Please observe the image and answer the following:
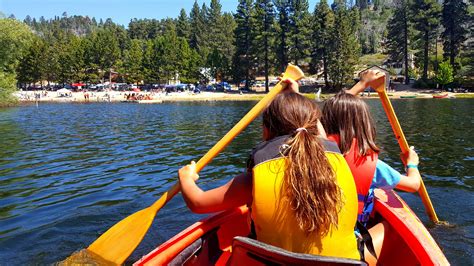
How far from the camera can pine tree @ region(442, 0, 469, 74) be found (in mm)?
53281

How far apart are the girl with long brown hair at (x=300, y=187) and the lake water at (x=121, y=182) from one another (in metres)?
3.29

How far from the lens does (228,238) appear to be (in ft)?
13.9

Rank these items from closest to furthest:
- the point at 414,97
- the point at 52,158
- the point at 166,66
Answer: the point at 52,158
the point at 414,97
the point at 166,66

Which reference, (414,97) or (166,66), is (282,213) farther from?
(166,66)

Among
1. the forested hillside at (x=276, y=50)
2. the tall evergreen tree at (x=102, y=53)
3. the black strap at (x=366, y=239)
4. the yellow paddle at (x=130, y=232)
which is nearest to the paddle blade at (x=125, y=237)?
the yellow paddle at (x=130, y=232)

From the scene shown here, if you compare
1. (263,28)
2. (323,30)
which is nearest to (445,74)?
(323,30)

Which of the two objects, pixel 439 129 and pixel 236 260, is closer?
pixel 236 260

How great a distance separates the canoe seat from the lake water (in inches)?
126

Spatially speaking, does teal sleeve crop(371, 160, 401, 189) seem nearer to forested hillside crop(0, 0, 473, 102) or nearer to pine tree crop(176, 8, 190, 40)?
forested hillside crop(0, 0, 473, 102)

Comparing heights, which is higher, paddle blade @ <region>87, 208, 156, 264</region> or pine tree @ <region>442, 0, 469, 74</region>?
pine tree @ <region>442, 0, 469, 74</region>

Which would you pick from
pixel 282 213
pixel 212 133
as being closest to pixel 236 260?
pixel 282 213

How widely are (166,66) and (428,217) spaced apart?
67736 mm

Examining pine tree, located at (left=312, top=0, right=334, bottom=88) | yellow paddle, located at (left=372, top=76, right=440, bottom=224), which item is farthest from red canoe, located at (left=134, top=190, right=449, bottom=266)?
pine tree, located at (left=312, top=0, right=334, bottom=88)

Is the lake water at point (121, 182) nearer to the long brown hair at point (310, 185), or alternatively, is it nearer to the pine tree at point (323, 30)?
the long brown hair at point (310, 185)
